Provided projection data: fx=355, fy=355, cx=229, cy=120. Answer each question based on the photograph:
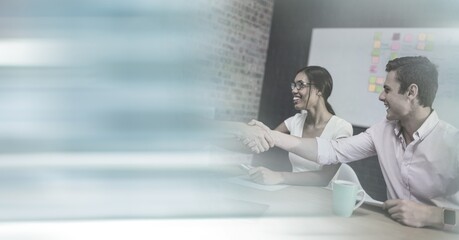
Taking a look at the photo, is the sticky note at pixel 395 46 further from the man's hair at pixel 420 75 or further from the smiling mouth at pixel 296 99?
the smiling mouth at pixel 296 99

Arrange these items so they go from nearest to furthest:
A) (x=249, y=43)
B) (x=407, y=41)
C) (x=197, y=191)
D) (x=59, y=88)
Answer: (x=59, y=88)
(x=197, y=191)
(x=407, y=41)
(x=249, y=43)

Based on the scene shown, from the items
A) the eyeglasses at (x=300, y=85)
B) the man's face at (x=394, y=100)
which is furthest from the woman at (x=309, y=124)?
the man's face at (x=394, y=100)

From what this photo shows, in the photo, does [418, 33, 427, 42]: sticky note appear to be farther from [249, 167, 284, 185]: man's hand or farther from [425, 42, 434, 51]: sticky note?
[249, 167, 284, 185]: man's hand

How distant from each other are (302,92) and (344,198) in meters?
0.21

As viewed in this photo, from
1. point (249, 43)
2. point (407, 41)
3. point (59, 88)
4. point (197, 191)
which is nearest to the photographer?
point (59, 88)

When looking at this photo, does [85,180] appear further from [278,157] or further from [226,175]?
[278,157]

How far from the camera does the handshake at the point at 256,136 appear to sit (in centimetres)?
68

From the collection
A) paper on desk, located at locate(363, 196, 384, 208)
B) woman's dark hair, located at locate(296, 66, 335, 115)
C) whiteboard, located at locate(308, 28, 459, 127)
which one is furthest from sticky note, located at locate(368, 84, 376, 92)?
paper on desk, located at locate(363, 196, 384, 208)

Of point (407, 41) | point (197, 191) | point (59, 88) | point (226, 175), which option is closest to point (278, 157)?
point (226, 175)

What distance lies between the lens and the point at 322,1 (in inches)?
31.1

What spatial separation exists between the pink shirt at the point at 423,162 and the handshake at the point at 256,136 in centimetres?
10

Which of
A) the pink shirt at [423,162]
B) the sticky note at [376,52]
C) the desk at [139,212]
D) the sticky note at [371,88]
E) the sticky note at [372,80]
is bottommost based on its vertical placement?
the desk at [139,212]

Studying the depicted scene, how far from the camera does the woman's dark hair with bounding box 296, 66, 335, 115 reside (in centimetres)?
66

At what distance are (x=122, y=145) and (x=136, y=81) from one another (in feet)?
0.31
